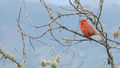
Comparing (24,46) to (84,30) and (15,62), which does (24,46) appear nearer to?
(15,62)

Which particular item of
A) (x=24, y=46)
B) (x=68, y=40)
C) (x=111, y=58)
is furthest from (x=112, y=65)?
(x=24, y=46)

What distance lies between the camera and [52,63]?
2.88 metres

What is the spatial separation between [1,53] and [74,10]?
1161 mm

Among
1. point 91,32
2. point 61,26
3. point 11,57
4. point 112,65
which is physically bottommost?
point 91,32

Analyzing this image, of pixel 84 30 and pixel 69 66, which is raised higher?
pixel 69 66

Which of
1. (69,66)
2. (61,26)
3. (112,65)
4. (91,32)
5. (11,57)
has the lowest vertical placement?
(91,32)

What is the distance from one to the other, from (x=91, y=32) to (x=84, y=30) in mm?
181

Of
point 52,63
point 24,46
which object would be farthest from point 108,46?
point 24,46

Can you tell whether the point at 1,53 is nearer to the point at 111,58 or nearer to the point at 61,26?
the point at 61,26

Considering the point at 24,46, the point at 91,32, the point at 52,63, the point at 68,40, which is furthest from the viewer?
the point at 91,32

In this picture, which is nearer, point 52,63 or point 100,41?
point 52,63

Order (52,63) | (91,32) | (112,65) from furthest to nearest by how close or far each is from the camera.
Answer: (91,32) → (112,65) → (52,63)

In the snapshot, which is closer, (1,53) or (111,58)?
(1,53)

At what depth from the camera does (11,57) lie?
3328mm
